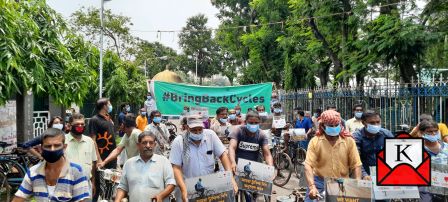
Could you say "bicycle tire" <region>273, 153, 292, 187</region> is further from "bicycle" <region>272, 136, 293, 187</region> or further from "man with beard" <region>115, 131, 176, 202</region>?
"man with beard" <region>115, 131, 176, 202</region>

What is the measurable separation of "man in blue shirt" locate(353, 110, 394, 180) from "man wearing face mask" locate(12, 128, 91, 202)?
11.7 ft

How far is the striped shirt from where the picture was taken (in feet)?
11.8

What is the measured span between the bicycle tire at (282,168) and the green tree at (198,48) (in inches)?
2185

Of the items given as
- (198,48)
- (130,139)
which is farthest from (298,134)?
(198,48)

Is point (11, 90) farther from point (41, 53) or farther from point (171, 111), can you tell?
point (171, 111)

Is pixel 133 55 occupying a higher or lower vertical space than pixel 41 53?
higher

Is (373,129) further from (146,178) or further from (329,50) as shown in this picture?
(329,50)

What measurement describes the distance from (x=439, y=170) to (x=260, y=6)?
28.5 meters

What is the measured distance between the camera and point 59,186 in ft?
11.7

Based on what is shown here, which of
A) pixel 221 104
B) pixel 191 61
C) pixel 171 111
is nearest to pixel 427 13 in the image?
pixel 221 104

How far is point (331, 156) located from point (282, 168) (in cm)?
639

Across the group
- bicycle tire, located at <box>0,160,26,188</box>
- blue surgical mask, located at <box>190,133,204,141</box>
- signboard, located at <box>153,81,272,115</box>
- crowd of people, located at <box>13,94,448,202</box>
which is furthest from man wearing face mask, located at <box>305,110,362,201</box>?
signboard, located at <box>153,81,272,115</box>

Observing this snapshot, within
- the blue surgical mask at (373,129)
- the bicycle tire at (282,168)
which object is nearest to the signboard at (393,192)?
the blue surgical mask at (373,129)

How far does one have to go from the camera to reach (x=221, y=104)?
637 inches
